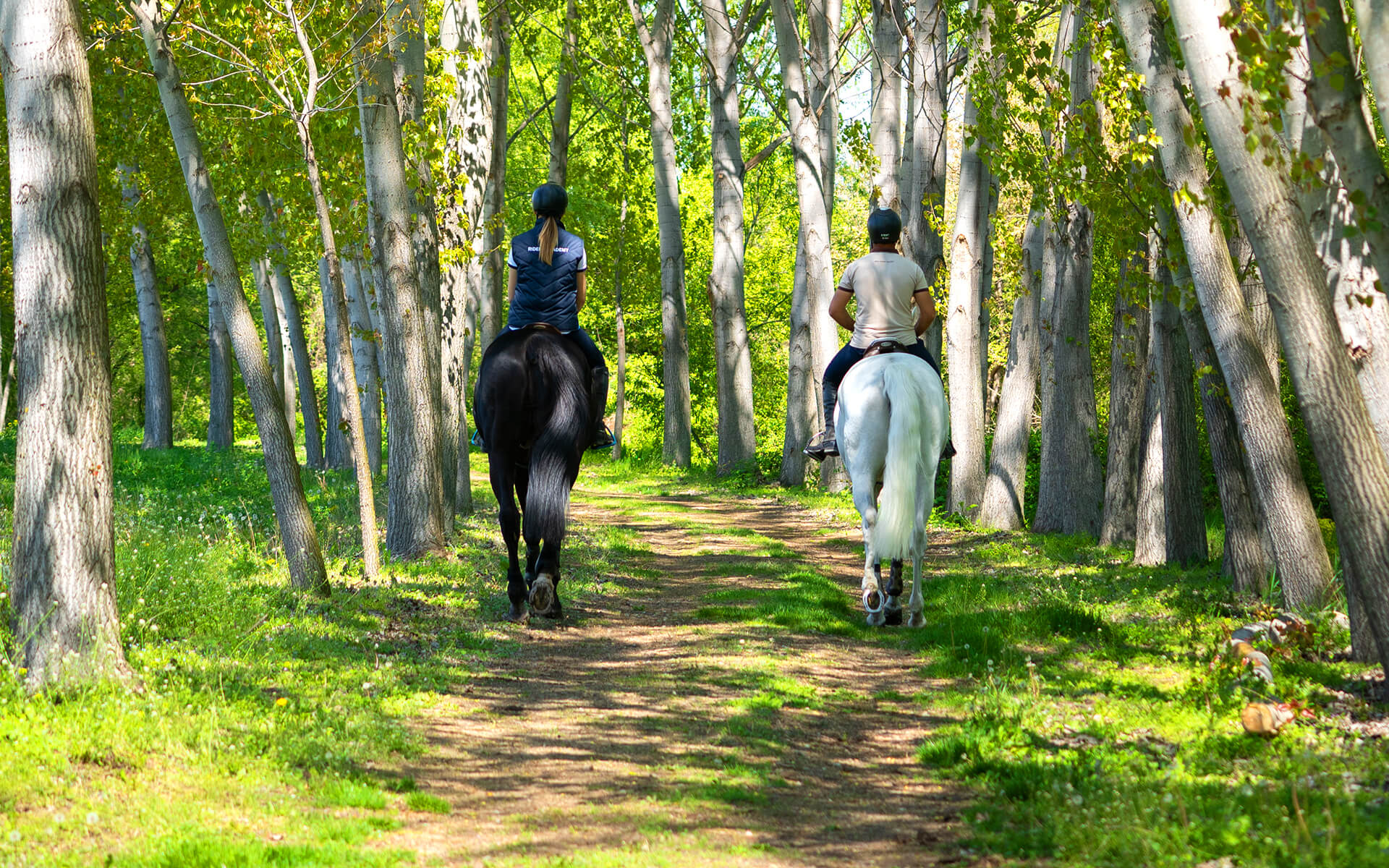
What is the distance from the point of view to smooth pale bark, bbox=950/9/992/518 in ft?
52.6

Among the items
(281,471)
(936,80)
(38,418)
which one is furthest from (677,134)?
(38,418)

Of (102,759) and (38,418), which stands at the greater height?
(38,418)

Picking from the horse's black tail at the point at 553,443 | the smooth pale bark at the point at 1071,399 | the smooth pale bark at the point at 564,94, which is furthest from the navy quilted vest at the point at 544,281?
the smooth pale bark at the point at 564,94

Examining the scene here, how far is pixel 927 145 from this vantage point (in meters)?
17.2

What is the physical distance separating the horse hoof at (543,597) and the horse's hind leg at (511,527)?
4.9 inches

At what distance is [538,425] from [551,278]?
3.54 ft

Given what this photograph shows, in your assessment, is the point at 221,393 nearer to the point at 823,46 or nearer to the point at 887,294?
the point at 823,46

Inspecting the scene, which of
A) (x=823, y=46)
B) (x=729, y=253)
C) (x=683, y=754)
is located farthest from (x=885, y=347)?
(x=729, y=253)

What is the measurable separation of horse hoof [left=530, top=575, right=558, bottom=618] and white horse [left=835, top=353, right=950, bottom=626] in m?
2.27

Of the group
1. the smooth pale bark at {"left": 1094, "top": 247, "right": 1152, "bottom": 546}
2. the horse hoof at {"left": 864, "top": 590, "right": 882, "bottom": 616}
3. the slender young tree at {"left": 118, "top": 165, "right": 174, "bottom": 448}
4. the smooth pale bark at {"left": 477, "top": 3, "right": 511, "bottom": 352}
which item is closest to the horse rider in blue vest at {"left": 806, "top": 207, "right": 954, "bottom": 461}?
the horse hoof at {"left": 864, "top": 590, "right": 882, "bottom": 616}

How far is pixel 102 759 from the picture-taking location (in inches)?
191

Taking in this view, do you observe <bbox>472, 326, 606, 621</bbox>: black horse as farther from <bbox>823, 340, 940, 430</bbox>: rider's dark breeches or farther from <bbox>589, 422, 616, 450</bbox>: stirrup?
<bbox>823, 340, 940, 430</bbox>: rider's dark breeches

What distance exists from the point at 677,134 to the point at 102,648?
26532 mm

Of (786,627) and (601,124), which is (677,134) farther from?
(786,627)
